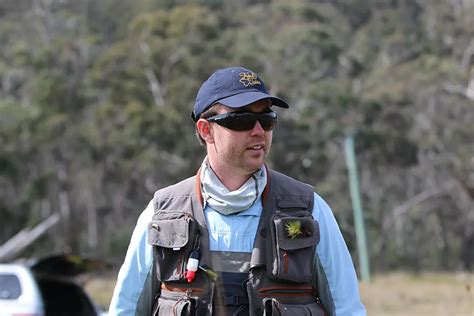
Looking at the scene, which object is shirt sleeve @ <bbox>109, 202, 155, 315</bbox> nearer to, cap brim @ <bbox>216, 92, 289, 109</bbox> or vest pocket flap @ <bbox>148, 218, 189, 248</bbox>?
vest pocket flap @ <bbox>148, 218, 189, 248</bbox>

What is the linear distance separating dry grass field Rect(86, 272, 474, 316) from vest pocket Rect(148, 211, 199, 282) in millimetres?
12279

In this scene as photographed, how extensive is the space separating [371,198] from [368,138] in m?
4.24

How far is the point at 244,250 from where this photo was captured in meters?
3.12

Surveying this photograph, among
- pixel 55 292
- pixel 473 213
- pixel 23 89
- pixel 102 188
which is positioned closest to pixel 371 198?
pixel 473 213

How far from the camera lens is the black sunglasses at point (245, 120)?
10.3ft

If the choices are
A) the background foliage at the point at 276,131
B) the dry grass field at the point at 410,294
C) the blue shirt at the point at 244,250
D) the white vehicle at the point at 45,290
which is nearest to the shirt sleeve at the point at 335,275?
the blue shirt at the point at 244,250

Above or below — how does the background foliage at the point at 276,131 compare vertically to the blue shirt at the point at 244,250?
below

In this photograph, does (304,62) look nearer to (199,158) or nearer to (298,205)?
(199,158)

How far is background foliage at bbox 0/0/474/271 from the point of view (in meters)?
34.5

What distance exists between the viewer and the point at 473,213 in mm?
38406

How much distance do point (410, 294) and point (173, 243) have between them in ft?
81.4

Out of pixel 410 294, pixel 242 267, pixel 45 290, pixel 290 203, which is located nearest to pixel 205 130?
pixel 290 203

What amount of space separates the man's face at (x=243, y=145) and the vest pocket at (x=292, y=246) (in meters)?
0.20

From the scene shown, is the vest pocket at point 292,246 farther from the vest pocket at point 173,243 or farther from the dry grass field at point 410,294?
the dry grass field at point 410,294
